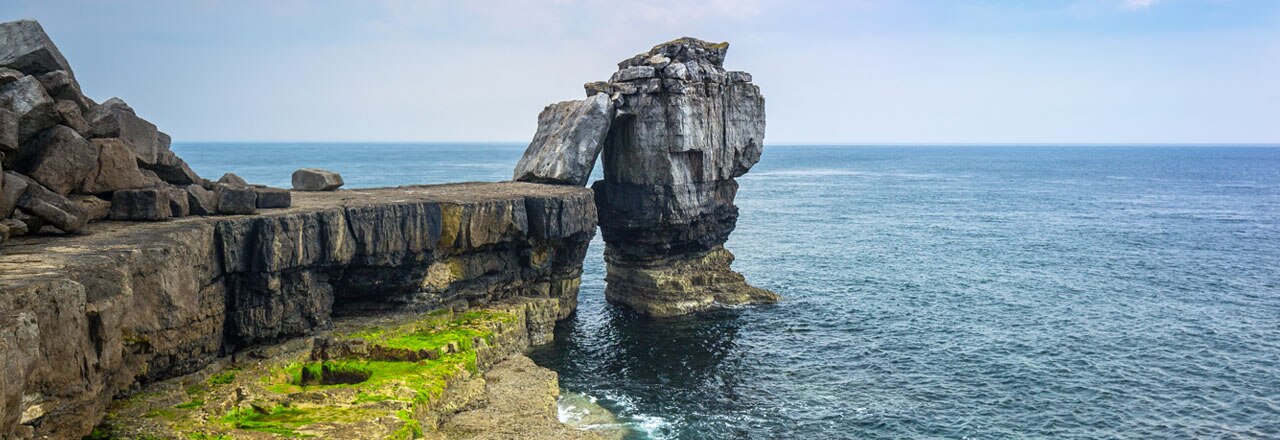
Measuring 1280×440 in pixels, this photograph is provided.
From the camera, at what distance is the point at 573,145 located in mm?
61781

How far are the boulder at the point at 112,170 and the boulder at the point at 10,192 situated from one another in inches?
188

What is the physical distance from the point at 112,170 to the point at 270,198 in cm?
697

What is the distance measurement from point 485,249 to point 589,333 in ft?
32.6

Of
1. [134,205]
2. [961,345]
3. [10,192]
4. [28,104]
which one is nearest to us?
[10,192]

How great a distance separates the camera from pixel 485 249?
53344 mm

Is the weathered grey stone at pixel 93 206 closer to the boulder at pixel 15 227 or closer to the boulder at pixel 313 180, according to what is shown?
the boulder at pixel 15 227

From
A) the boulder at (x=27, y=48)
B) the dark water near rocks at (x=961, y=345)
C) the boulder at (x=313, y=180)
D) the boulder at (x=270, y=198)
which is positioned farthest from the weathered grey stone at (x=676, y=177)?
the boulder at (x=27, y=48)

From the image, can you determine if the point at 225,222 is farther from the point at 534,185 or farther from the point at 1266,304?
the point at 1266,304

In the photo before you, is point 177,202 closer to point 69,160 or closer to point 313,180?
point 69,160

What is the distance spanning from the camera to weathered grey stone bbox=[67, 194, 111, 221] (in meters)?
35.9

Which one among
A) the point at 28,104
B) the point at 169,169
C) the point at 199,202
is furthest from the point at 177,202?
the point at 28,104

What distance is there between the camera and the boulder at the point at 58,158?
3466cm

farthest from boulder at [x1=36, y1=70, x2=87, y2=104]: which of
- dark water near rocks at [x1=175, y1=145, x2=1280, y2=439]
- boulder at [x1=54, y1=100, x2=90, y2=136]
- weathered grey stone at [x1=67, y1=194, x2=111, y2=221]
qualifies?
dark water near rocks at [x1=175, y1=145, x2=1280, y2=439]

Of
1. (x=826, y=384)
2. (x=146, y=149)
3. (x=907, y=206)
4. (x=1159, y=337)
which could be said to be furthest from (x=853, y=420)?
(x=907, y=206)
